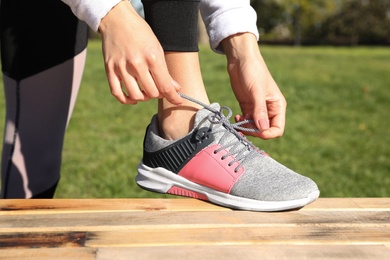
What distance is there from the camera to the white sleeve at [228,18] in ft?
4.54

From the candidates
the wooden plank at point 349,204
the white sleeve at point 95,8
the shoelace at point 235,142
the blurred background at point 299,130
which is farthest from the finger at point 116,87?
the blurred background at point 299,130

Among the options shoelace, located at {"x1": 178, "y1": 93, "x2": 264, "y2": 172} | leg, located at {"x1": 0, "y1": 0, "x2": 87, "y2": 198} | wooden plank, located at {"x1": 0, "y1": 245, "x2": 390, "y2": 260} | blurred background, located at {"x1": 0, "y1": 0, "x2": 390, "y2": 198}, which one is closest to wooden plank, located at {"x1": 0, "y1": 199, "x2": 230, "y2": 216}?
shoelace, located at {"x1": 178, "y1": 93, "x2": 264, "y2": 172}

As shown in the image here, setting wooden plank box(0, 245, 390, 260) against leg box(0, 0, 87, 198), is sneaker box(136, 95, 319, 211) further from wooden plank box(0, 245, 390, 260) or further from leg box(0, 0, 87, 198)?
leg box(0, 0, 87, 198)

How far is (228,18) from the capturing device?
1.40 meters

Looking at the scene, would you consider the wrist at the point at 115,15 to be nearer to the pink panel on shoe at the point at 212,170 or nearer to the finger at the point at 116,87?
the finger at the point at 116,87

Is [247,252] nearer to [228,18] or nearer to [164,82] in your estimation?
[164,82]

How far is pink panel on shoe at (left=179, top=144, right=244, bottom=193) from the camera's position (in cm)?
126

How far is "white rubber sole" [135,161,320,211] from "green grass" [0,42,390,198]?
1451mm

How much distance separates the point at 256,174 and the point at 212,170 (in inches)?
3.9

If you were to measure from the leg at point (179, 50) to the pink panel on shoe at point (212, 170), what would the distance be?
86 millimetres

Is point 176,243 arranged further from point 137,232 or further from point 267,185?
point 267,185

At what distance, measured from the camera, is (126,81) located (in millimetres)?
1047

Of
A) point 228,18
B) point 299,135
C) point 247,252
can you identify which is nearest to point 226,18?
point 228,18

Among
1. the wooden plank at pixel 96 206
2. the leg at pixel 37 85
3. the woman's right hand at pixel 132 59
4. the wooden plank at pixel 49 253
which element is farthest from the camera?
the leg at pixel 37 85
